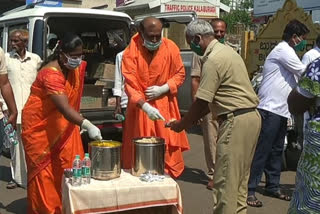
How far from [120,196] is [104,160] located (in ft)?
0.90

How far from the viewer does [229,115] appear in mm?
3236

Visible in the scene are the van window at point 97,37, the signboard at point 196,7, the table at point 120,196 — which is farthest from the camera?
the signboard at point 196,7

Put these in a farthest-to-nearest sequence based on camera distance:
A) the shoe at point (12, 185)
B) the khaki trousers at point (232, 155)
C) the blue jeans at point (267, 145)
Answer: the shoe at point (12, 185), the blue jeans at point (267, 145), the khaki trousers at point (232, 155)

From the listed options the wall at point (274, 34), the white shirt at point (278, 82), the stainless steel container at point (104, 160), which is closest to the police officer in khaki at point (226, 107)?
the stainless steel container at point (104, 160)

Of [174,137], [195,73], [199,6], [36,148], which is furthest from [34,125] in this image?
[199,6]

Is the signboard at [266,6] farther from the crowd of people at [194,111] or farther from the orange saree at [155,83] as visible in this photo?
the orange saree at [155,83]

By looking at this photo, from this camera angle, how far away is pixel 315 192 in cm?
238

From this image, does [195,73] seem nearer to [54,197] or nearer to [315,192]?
[54,197]

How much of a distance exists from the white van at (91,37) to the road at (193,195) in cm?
111

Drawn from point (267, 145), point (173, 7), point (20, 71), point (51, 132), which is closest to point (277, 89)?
point (267, 145)

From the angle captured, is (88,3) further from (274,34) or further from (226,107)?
(226,107)

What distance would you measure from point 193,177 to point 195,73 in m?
1.41

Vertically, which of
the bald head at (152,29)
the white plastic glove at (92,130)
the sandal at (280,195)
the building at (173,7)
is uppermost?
the building at (173,7)

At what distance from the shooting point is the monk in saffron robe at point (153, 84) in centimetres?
404
